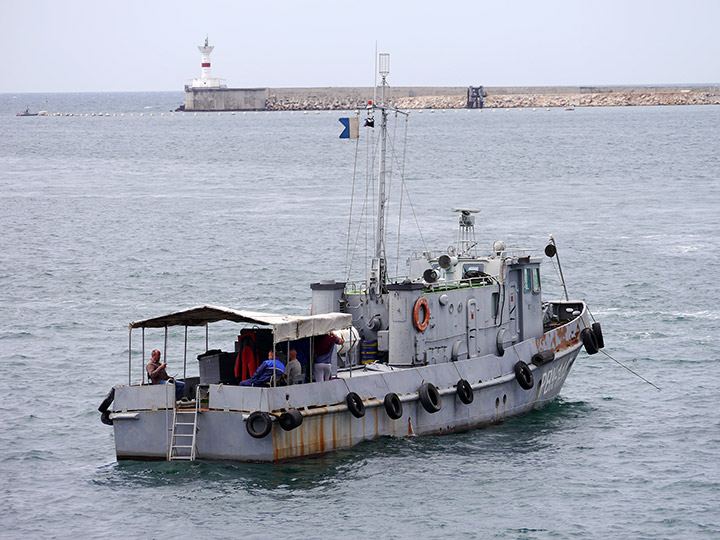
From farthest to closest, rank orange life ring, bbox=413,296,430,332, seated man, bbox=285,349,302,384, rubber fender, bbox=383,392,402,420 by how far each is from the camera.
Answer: orange life ring, bbox=413,296,430,332 → rubber fender, bbox=383,392,402,420 → seated man, bbox=285,349,302,384

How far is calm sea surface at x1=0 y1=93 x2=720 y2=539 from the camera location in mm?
17797

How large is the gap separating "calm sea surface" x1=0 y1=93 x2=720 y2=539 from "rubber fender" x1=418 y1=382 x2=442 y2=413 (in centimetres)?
67

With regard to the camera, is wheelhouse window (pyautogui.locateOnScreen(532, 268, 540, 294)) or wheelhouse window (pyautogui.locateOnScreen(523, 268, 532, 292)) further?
wheelhouse window (pyautogui.locateOnScreen(532, 268, 540, 294))

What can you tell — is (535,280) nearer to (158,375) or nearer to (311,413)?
(311,413)

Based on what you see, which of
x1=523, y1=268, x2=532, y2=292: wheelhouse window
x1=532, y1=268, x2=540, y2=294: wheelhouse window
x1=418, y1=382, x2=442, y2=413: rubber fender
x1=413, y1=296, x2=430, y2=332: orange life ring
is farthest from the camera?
x1=532, y1=268, x2=540, y2=294: wheelhouse window

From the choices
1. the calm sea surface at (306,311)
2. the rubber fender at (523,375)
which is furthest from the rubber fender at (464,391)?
the rubber fender at (523,375)

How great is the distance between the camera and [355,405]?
1938 centimetres

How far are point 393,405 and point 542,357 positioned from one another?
4.53 m

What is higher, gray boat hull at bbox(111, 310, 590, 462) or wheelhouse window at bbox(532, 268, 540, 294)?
wheelhouse window at bbox(532, 268, 540, 294)

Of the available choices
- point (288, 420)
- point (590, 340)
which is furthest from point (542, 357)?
point (288, 420)

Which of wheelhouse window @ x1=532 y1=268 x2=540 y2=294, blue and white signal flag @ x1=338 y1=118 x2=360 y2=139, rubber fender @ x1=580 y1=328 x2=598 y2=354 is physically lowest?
rubber fender @ x1=580 y1=328 x2=598 y2=354

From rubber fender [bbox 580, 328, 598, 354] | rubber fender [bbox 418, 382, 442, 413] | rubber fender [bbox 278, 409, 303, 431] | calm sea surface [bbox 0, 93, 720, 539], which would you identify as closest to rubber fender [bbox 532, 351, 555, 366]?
calm sea surface [bbox 0, 93, 720, 539]

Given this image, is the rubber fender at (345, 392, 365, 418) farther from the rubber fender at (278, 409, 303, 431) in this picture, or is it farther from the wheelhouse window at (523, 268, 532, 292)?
the wheelhouse window at (523, 268, 532, 292)

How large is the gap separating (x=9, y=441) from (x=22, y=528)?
4.77 meters
